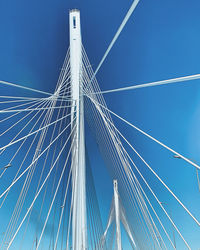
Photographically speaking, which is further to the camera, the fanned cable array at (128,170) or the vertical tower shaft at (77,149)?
the vertical tower shaft at (77,149)

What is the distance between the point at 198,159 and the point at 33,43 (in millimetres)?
9424

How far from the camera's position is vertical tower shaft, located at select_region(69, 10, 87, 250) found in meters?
3.92

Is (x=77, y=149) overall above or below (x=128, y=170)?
above

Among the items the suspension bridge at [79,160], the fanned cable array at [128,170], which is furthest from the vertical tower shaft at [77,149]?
the fanned cable array at [128,170]

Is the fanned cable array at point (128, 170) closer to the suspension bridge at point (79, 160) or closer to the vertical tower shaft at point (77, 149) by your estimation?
the suspension bridge at point (79, 160)

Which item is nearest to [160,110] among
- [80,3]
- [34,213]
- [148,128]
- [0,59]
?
[148,128]

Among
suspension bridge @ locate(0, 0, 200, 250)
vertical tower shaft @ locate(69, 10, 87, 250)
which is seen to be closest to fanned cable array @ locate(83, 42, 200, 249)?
suspension bridge @ locate(0, 0, 200, 250)

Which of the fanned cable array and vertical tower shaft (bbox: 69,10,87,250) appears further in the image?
vertical tower shaft (bbox: 69,10,87,250)

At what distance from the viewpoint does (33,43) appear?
8.89 meters

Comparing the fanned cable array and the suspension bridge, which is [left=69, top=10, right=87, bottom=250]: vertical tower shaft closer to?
the suspension bridge

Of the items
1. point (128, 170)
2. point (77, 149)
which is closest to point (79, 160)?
point (77, 149)

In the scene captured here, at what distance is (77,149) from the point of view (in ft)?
16.8

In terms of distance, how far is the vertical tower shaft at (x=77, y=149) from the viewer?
3918 millimetres

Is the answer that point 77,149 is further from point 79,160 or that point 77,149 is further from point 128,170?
point 128,170
